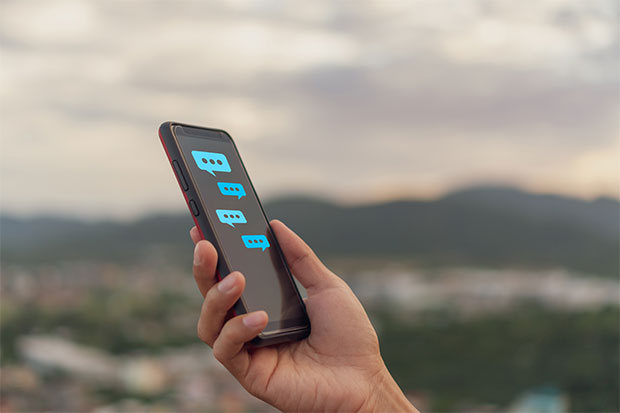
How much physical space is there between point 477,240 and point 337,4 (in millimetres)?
2457

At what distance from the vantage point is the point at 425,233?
5199 millimetres

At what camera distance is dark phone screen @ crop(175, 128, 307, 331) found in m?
0.78

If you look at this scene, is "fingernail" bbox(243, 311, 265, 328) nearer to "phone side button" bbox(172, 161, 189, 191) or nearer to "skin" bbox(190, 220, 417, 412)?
"skin" bbox(190, 220, 417, 412)

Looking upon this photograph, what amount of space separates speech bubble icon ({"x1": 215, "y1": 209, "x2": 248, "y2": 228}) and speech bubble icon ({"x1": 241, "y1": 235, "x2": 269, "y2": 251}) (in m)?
0.02

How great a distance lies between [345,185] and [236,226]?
12.9ft

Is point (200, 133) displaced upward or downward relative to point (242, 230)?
upward

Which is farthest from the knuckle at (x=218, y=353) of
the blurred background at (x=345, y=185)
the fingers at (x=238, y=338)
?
the blurred background at (x=345, y=185)

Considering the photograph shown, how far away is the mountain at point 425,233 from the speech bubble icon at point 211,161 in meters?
3.46

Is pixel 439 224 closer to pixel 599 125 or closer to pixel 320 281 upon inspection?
pixel 599 125

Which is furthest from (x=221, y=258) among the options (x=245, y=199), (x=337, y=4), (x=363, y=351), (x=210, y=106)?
(x=337, y=4)

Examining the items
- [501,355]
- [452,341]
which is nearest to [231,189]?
[452,341]

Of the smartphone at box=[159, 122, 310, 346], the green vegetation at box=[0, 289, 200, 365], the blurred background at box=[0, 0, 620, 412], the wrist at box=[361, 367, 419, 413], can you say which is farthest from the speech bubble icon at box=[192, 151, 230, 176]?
the green vegetation at box=[0, 289, 200, 365]

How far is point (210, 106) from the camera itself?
385 centimetres

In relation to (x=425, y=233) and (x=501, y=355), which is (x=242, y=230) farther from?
(x=425, y=233)
